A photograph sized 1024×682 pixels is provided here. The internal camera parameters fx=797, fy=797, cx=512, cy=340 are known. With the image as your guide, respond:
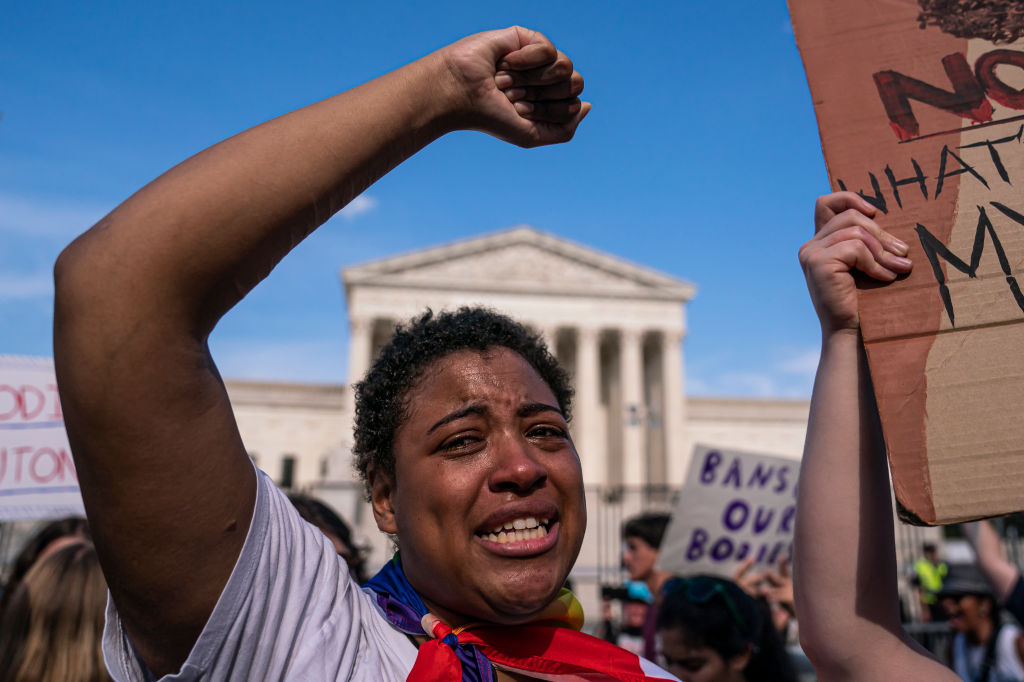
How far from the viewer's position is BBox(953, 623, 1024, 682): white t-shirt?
5746 millimetres

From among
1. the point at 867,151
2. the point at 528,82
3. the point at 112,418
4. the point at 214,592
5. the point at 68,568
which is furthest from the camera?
the point at 68,568

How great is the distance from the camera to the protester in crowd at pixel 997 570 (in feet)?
14.4

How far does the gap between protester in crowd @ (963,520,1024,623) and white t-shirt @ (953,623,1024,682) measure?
1.52 meters

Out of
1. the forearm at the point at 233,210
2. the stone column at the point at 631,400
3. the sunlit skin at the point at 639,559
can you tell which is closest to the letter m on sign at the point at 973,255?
the forearm at the point at 233,210

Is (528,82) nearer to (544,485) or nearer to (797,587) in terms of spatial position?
(544,485)

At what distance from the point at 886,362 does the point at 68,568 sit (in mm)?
3059

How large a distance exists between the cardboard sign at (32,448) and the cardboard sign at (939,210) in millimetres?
4699

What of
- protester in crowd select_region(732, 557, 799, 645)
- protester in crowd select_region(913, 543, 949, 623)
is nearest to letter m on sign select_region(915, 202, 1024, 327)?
protester in crowd select_region(732, 557, 799, 645)

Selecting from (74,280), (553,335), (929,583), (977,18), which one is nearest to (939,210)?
(977,18)

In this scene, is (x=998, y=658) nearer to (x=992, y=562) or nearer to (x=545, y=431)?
(x=992, y=562)

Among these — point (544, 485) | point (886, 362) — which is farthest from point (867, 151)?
point (544, 485)

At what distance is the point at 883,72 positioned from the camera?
5.65 feet

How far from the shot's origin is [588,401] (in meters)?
47.5

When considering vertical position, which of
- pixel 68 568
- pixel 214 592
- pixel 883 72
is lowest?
pixel 68 568
